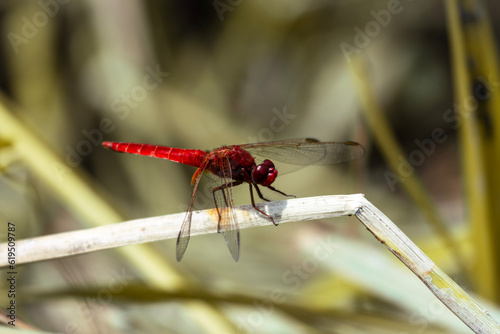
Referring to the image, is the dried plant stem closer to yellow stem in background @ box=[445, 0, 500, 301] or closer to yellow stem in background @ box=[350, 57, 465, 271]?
yellow stem in background @ box=[445, 0, 500, 301]

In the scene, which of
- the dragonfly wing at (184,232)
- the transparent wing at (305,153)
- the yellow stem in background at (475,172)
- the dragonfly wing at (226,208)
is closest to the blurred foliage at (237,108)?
the yellow stem in background at (475,172)

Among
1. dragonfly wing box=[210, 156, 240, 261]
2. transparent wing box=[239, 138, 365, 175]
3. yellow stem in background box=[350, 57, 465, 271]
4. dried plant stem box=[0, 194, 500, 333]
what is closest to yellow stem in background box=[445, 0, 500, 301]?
yellow stem in background box=[350, 57, 465, 271]

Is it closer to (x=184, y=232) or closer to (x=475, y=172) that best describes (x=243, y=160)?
(x=184, y=232)

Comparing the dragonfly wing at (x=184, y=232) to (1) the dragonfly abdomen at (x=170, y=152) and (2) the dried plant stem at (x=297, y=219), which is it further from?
(1) the dragonfly abdomen at (x=170, y=152)

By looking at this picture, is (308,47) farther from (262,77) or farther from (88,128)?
(88,128)

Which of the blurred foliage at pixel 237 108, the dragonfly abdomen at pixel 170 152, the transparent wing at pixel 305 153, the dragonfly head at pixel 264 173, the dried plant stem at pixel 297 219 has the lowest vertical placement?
the dried plant stem at pixel 297 219

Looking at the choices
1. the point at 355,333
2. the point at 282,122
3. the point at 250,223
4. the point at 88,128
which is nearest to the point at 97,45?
the point at 88,128

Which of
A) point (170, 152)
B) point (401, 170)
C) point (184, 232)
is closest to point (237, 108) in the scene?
point (170, 152)
